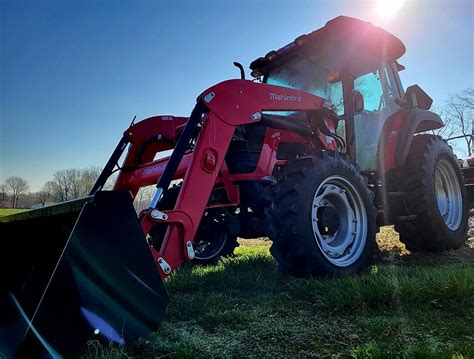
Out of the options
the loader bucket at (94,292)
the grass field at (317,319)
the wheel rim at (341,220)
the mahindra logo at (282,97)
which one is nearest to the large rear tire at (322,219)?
the wheel rim at (341,220)

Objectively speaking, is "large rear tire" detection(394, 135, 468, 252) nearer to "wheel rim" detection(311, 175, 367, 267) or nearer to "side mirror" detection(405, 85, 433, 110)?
"side mirror" detection(405, 85, 433, 110)

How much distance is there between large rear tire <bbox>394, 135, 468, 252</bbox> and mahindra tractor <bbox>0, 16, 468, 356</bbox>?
0.02 meters

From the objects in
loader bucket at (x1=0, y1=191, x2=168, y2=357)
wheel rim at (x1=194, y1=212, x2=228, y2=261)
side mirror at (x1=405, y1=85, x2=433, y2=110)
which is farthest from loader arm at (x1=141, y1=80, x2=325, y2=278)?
side mirror at (x1=405, y1=85, x2=433, y2=110)

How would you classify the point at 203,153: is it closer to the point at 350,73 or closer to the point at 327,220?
the point at 327,220

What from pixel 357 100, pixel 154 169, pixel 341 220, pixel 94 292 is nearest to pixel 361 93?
pixel 357 100

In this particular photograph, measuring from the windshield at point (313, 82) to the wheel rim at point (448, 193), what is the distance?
6.02 ft

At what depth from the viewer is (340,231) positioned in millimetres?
3836

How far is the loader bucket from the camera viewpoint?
174cm

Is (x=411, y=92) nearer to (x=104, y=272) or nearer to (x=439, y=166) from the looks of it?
(x=439, y=166)

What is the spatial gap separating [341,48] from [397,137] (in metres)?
1.33

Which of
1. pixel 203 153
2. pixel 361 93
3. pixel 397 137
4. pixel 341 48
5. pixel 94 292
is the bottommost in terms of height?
pixel 94 292

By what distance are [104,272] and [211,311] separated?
880mm

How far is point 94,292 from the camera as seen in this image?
1.89 meters

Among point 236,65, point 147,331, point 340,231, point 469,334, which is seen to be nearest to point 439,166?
point 340,231
